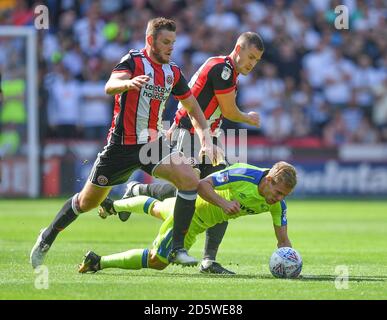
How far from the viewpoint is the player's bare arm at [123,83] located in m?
8.12

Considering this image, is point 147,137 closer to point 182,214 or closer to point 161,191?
point 182,214

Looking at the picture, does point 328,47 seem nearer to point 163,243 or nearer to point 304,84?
point 304,84

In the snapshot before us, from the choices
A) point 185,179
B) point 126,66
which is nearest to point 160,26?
point 126,66

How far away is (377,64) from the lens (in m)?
24.5

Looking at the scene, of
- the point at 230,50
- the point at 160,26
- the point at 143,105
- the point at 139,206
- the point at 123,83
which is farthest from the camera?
the point at 230,50

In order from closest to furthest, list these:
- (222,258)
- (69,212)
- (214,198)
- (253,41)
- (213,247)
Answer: (214,198) → (69,212) → (213,247) → (253,41) → (222,258)

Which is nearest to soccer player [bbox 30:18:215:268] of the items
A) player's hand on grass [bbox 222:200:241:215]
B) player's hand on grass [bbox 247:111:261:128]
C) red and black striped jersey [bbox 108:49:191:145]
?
red and black striped jersey [bbox 108:49:191:145]

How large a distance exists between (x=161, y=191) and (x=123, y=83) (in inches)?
92.5

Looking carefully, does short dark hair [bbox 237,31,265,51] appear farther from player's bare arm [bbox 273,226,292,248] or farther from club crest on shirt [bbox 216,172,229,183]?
player's bare arm [bbox 273,226,292,248]

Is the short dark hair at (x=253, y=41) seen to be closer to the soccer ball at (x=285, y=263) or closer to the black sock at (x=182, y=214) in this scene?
the black sock at (x=182, y=214)

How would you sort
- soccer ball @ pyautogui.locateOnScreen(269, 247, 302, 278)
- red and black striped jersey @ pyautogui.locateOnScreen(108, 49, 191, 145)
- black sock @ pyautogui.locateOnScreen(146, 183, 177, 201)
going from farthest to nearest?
black sock @ pyautogui.locateOnScreen(146, 183, 177, 201) < red and black striped jersey @ pyautogui.locateOnScreen(108, 49, 191, 145) < soccer ball @ pyautogui.locateOnScreen(269, 247, 302, 278)

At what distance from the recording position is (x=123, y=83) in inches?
328

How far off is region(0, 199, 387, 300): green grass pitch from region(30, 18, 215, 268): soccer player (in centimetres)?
65

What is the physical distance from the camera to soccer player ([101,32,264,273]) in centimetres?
972
